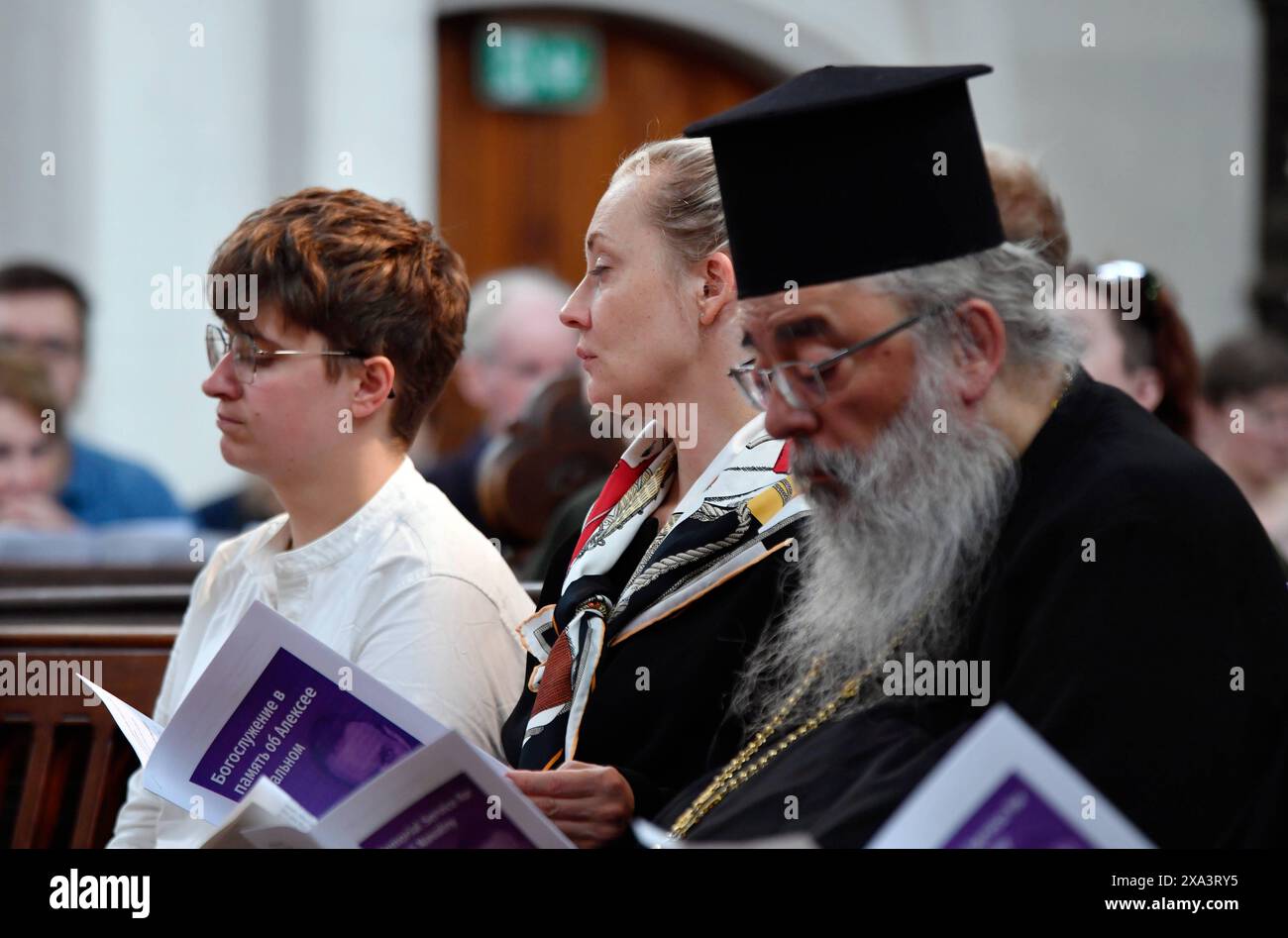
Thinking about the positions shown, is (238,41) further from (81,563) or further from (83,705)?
(83,705)

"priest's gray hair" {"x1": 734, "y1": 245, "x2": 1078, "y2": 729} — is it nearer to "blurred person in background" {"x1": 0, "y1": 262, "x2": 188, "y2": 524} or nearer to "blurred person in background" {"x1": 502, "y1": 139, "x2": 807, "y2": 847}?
"blurred person in background" {"x1": 502, "y1": 139, "x2": 807, "y2": 847}

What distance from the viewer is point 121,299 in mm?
7301

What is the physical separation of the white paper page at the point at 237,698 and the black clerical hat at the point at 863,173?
71 cm

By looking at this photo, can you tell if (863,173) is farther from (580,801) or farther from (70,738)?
(70,738)

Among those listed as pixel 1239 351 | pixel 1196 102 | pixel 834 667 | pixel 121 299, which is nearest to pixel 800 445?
pixel 834 667

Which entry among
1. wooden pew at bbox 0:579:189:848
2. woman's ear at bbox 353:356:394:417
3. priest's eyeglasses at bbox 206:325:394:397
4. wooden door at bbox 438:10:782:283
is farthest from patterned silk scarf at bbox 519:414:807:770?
wooden door at bbox 438:10:782:283

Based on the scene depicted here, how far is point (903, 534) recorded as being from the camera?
217 cm

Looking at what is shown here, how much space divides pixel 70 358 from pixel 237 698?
4.36m

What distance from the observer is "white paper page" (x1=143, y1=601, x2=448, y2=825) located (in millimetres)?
2115

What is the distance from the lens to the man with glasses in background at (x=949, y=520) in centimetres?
189
